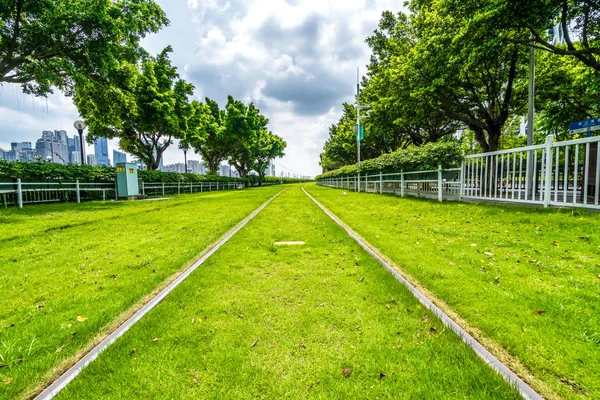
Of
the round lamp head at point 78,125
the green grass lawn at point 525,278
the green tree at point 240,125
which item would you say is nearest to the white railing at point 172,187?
the round lamp head at point 78,125

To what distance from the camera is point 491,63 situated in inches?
536

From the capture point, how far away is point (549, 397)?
1.49 meters

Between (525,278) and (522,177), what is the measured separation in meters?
8.97

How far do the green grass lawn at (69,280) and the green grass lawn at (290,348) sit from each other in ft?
1.34

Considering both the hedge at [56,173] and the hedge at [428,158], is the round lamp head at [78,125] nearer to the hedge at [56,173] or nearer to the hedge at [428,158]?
the hedge at [56,173]

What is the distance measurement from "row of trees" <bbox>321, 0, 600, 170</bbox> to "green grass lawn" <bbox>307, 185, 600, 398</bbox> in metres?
7.15

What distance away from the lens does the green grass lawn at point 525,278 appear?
1825 mm

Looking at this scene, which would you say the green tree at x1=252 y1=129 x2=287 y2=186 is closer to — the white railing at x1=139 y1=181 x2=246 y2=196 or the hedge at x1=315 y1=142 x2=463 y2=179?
the white railing at x1=139 y1=181 x2=246 y2=196

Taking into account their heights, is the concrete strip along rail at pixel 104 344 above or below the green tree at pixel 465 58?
below

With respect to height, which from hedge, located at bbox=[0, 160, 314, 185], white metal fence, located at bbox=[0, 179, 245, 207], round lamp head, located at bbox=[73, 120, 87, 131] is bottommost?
white metal fence, located at bbox=[0, 179, 245, 207]

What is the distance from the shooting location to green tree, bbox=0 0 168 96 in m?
11.9

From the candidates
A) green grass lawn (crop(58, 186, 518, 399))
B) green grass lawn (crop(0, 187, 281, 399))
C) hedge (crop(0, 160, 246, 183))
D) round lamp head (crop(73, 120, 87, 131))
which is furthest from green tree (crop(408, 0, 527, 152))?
round lamp head (crop(73, 120, 87, 131))

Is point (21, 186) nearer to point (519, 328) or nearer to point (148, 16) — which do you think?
point (148, 16)

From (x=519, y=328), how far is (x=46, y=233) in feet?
30.7
